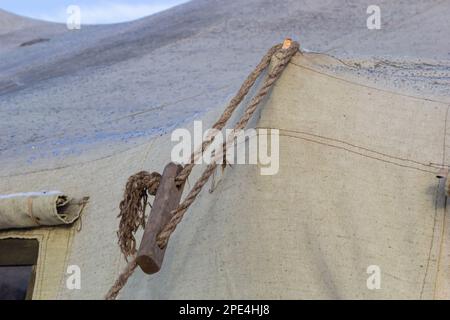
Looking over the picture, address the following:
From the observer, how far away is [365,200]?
162 cm

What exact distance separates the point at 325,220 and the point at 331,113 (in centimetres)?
29

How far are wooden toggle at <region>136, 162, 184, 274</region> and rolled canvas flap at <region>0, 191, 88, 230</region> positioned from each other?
0.49 metres

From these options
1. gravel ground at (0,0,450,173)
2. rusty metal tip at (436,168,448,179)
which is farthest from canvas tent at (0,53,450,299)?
gravel ground at (0,0,450,173)

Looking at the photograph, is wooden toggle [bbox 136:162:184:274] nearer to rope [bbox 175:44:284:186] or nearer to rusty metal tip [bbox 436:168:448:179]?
rope [bbox 175:44:284:186]

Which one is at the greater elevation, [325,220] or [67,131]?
[67,131]

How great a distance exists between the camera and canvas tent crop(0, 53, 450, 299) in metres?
1.50

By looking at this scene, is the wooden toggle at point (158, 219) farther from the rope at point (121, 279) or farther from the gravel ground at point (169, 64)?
the gravel ground at point (169, 64)

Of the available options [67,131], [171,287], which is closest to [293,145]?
[171,287]

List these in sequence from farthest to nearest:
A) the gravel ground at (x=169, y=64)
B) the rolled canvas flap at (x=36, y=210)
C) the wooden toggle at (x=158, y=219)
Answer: the gravel ground at (x=169, y=64), the rolled canvas flap at (x=36, y=210), the wooden toggle at (x=158, y=219)

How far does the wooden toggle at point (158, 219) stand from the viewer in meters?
1.46

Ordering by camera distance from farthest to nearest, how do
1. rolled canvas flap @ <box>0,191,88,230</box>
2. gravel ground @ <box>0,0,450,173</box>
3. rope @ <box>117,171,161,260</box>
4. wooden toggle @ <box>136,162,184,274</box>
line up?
gravel ground @ <box>0,0,450,173</box> → rolled canvas flap @ <box>0,191,88,230</box> → rope @ <box>117,171,161,260</box> → wooden toggle @ <box>136,162,184,274</box>

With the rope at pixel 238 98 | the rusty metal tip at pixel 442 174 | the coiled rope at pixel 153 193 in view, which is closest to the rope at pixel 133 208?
the coiled rope at pixel 153 193

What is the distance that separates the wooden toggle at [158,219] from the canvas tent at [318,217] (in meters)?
0.09
